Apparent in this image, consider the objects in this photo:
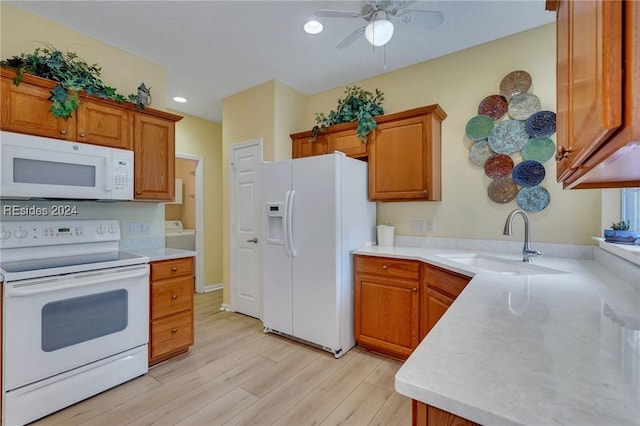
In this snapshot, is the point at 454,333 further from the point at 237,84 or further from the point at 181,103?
the point at 181,103

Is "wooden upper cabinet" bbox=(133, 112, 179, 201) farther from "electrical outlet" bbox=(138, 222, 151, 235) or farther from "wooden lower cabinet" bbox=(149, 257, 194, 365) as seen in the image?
"wooden lower cabinet" bbox=(149, 257, 194, 365)

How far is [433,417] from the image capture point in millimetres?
622

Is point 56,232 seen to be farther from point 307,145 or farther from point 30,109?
point 307,145

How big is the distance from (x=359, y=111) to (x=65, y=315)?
115 inches

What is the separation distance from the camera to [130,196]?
94.5 inches

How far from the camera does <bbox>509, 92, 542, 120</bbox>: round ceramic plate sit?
7.79 ft

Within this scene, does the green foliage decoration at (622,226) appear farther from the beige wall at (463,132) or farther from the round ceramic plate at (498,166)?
the round ceramic plate at (498,166)

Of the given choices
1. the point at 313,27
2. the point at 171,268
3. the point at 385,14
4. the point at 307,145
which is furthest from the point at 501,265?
the point at 171,268

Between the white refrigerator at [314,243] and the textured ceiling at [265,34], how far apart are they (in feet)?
3.51

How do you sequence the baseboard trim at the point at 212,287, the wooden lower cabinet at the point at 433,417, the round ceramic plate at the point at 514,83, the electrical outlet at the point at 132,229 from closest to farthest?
the wooden lower cabinet at the point at 433,417 → the round ceramic plate at the point at 514,83 → the electrical outlet at the point at 132,229 → the baseboard trim at the point at 212,287

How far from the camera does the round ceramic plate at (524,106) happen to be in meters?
2.37

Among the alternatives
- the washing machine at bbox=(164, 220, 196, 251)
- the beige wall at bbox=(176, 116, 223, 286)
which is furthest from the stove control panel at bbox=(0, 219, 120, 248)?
the washing machine at bbox=(164, 220, 196, 251)

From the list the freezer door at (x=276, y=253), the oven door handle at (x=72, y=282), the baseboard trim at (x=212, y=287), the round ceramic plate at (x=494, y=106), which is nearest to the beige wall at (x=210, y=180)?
the baseboard trim at (x=212, y=287)

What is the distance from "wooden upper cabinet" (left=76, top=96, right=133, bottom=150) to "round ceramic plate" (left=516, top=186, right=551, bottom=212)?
335cm
